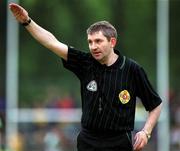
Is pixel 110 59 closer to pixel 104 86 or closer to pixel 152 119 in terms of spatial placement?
pixel 104 86

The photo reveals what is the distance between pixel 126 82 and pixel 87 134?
56cm

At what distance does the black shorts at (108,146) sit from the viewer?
7.41 metres

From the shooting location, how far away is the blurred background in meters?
16.3

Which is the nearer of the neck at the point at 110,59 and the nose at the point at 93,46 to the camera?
the nose at the point at 93,46

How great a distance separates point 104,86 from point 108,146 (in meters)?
0.51

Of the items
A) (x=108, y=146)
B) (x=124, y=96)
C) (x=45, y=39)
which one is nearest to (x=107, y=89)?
(x=124, y=96)

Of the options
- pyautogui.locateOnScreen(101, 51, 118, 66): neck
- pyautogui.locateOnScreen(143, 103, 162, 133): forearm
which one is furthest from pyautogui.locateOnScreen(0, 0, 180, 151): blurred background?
pyautogui.locateOnScreen(101, 51, 118, 66): neck

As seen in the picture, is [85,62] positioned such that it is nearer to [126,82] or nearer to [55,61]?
[126,82]

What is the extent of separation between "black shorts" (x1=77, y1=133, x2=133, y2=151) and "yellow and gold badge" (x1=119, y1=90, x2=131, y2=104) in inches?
11.8

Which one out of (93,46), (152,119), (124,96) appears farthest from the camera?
(152,119)

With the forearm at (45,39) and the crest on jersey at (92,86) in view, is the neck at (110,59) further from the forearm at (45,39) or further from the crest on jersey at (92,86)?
the forearm at (45,39)

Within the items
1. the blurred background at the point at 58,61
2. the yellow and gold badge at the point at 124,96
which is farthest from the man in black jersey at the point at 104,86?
the blurred background at the point at 58,61

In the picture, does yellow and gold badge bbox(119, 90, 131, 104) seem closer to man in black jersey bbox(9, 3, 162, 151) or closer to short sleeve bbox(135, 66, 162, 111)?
man in black jersey bbox(9, 3, 162, 151)

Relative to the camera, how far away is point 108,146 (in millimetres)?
7406
